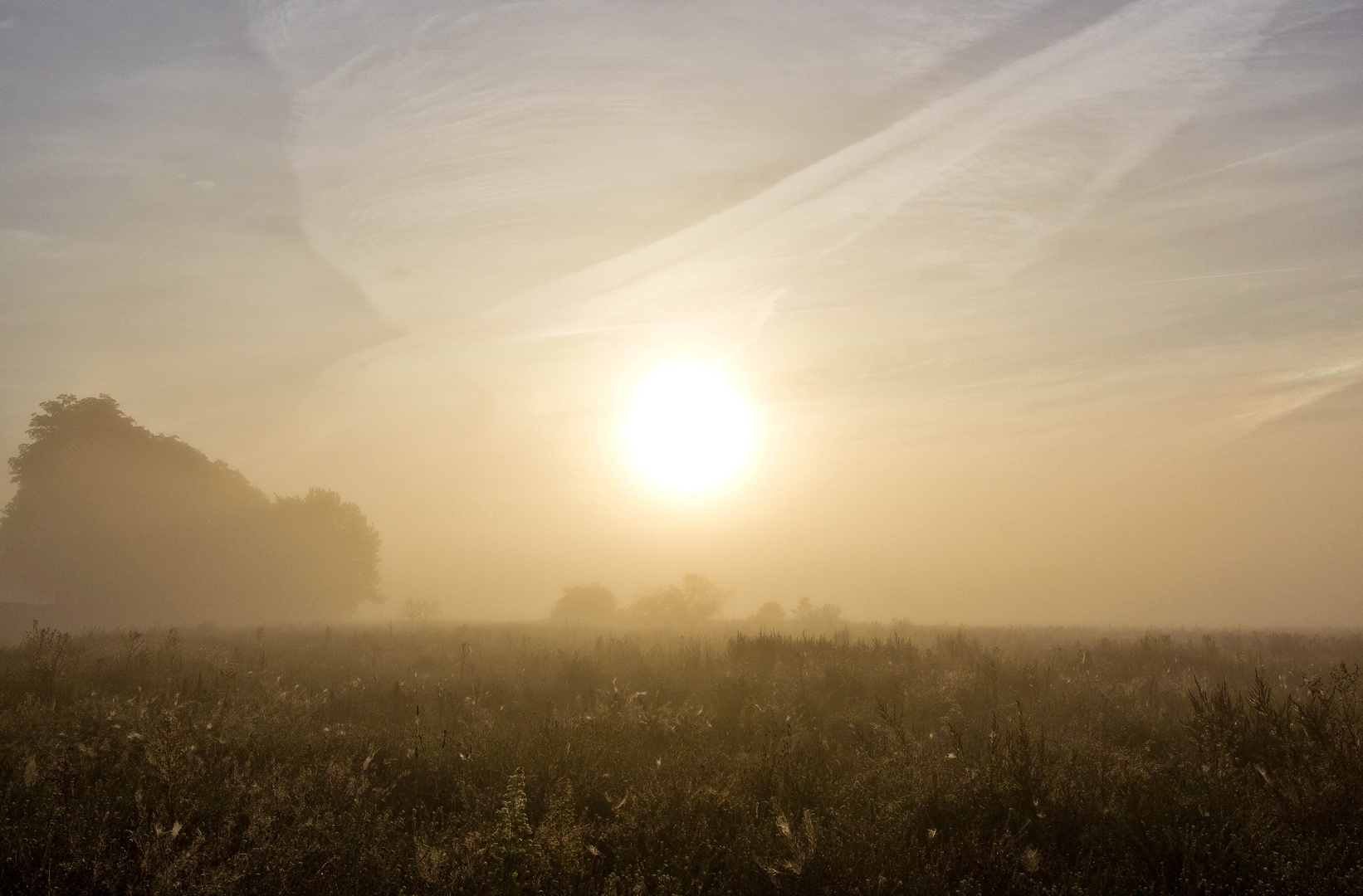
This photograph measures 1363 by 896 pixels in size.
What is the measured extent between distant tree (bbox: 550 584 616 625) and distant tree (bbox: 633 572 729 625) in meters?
4.57

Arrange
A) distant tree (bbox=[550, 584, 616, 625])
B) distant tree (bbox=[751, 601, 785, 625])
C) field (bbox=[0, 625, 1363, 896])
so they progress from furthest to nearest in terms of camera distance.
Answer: distant tree (bbox=[550, 584, 616, 625])
distant tree (bbox=[751, 601, 785, 625])
field (bbox=[0, 625, 1363, 896])

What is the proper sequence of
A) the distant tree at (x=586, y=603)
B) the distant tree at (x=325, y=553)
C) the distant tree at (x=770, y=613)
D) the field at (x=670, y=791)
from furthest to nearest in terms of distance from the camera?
the distant tree at (x=325, y=553)
the distant tree at (x=586, y=603)
the distant tree at (x=770, y=613)
the field at (x=670, y=791)

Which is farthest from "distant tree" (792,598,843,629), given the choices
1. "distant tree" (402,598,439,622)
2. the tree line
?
"distant tree" (402,598,439,622)

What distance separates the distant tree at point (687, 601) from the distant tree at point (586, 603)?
4.57 meters

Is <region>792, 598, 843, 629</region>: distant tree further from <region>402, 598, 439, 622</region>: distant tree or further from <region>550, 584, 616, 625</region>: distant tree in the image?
<region>402, 598, 439, 622</region>: distant tree

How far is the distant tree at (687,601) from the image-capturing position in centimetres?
3738

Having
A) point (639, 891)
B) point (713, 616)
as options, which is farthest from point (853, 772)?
point (713, 616)

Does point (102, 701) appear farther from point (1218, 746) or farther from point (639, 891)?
point (1218, 746)

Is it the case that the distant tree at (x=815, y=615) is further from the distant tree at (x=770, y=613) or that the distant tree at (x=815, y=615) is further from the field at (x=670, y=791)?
the field at (x=670, y=791)

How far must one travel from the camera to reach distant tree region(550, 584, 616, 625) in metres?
42.4

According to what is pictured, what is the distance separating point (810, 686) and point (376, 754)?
615 cm

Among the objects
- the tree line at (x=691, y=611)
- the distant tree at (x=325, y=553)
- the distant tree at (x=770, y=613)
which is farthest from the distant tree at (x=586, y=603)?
the distant tree at (x=325, y=553)

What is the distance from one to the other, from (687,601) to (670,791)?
3283 centimetres

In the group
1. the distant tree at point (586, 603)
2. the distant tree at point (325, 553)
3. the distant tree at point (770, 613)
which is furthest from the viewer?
the distant tree at point (325, 553)
